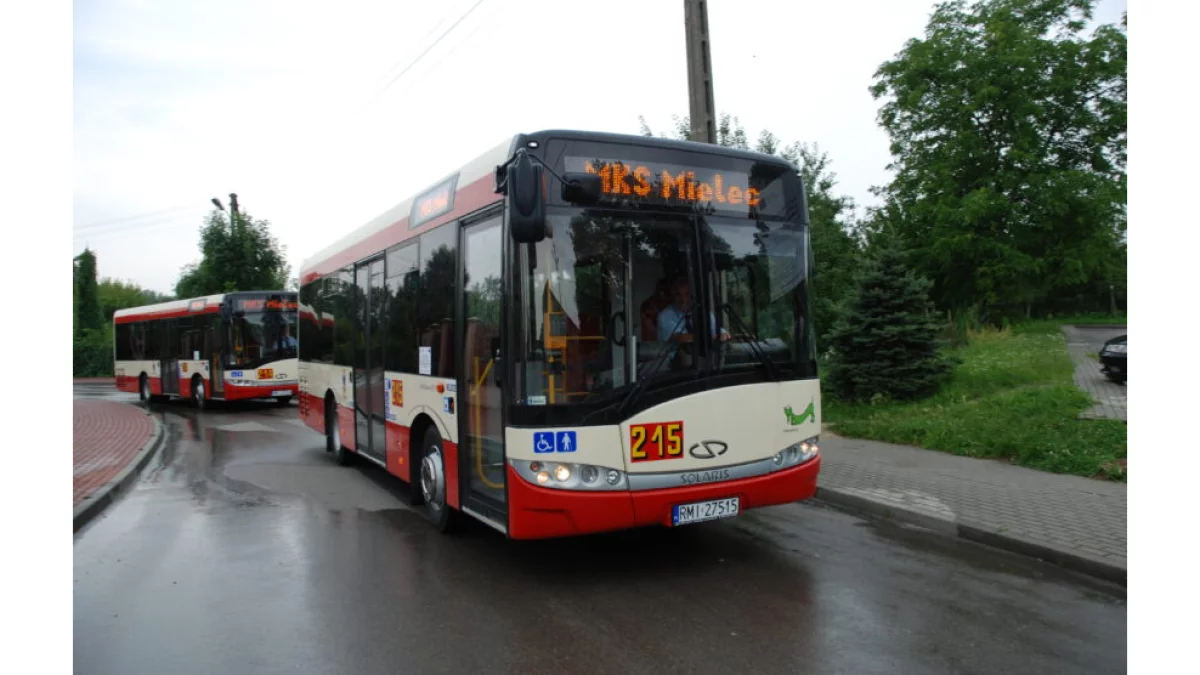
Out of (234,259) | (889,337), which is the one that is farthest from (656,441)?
(234,259)

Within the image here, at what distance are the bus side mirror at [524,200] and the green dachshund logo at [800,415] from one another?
2.40 metres

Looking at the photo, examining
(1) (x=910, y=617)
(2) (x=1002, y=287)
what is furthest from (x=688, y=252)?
(2) (x=1002, y=287)

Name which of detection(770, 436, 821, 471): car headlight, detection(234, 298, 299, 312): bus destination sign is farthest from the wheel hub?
detection(234, 298, 299, 312): bus destination sign

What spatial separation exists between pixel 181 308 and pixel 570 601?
67.0 feet

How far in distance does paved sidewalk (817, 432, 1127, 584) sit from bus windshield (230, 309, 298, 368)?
1489 cm

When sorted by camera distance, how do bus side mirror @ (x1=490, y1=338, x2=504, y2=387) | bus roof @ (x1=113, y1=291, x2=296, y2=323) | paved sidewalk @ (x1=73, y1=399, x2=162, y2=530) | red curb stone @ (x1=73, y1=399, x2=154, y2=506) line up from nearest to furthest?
bus side mirror @ (x1=490, y1=338, x2=504, y2=387) < paved sidewalk @ (x1=73, y1=399, x2=162, y2=530) < red curb stone @ (x1=73, y1=399, x2=154, y2=506) < bus roof @ (x1=113, y1=291, x2=296, y2=323)

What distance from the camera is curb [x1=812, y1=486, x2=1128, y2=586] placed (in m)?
5.90

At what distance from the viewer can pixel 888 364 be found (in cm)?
1358

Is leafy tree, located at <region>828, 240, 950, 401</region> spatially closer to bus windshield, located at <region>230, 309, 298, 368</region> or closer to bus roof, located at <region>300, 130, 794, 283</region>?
bus roof, located at <region>300, 130, 794, 283</region>

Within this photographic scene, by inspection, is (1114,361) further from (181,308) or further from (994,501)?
(181,308)

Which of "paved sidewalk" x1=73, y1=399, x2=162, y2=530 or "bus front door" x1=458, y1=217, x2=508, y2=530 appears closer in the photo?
"bus front door" x1=458, y1=217, x2=508, y2=530

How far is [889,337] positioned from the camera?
13.5m

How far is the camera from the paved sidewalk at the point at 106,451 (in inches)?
353

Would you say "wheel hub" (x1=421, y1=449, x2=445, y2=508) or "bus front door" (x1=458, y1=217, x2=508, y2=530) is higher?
"bus front door" (x1=458, y1=217, x2=508, y2=530)
